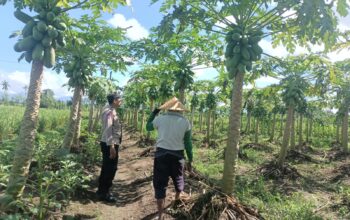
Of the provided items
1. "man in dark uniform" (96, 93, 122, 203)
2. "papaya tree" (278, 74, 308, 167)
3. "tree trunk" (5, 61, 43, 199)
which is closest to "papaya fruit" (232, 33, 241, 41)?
"man in dark uniform" (96, 93, 122, 203)

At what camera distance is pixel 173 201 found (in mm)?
5652

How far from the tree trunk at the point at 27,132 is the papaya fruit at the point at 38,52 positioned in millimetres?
140

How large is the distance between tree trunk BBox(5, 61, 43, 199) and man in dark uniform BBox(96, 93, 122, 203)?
165 cm

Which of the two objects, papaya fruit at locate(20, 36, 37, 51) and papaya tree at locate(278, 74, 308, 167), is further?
papaya tree at locate(278, 74, 308, 167)

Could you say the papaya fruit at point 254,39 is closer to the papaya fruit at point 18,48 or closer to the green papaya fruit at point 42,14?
the green papaya fruit at point 42,14

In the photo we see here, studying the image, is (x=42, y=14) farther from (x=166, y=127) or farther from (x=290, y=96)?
(x=290, y=96)

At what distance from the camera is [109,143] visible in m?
6.58

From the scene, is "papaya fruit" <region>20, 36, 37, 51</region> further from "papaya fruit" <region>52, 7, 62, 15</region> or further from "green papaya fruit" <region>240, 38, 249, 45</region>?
"green papaya fruit" <region>240, 38, 249, 45</region>

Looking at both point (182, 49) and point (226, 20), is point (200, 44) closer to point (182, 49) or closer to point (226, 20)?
point (182, 49)

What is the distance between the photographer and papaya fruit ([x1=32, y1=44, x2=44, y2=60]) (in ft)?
16.9

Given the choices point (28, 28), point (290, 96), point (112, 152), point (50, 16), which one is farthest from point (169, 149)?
point (290, 96)

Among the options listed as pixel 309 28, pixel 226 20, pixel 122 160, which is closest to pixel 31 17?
pixel 226 20

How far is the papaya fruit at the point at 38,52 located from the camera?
514 cm

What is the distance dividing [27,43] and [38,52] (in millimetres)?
205
